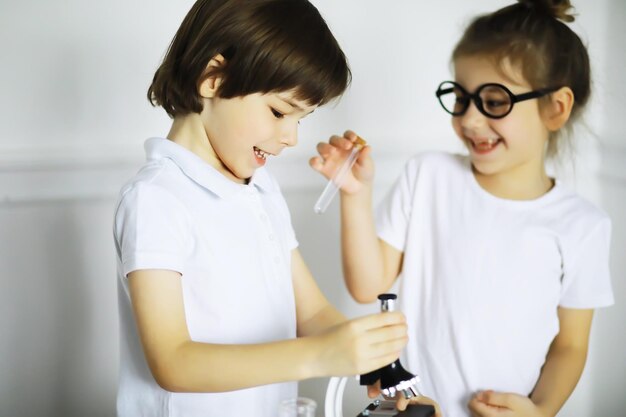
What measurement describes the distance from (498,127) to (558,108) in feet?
0.39

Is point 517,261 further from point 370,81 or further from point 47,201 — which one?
point 47,201

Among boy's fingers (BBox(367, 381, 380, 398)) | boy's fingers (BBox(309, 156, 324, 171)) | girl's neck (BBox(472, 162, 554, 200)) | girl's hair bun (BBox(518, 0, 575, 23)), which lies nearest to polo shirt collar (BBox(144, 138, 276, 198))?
boy's fingers (BBox(309, 156, 324, 171))

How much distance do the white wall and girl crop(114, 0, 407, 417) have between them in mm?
604

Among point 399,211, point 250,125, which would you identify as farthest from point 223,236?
point 399,211

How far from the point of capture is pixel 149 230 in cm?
93

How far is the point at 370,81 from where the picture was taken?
1.78 meters

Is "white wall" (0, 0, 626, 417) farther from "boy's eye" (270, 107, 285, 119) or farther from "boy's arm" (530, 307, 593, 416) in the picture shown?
"boy's eye" (270, 107, 285, 119)

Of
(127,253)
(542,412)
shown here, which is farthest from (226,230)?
(542,412)

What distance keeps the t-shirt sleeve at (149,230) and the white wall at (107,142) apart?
720 millimetres

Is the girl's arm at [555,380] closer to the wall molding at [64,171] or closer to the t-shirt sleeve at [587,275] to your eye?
the t-shirt sleeve at [587,275]

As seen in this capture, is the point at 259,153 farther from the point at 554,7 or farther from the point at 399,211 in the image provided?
the point at 554,7

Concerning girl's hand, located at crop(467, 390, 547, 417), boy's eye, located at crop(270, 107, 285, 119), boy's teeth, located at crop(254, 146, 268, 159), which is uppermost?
boy's eye, located at crop(270, 107, 285, 119)

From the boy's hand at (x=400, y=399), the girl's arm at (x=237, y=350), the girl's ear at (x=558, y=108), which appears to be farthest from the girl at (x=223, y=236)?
the girl's ear at (x=558, y=108)

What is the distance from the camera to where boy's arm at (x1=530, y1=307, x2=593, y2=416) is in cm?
133
